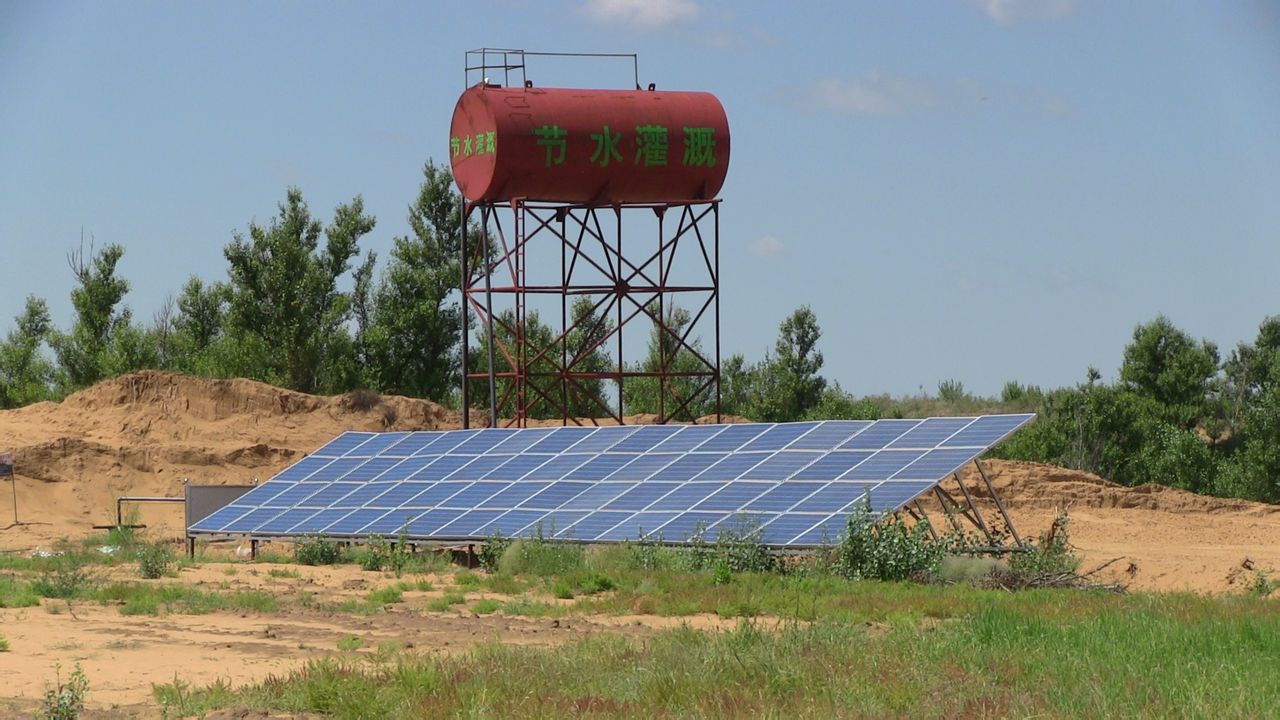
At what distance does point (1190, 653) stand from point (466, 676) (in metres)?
6.12

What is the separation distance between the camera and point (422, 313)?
2128 inches

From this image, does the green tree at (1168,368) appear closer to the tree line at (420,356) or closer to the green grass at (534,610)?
the tree line at (420,356)

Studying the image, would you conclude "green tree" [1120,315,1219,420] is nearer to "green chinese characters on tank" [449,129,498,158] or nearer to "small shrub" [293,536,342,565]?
"green chinese characters on tank" [449,129,498,158]

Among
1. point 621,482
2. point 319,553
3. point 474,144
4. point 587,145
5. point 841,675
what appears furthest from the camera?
point 474,144

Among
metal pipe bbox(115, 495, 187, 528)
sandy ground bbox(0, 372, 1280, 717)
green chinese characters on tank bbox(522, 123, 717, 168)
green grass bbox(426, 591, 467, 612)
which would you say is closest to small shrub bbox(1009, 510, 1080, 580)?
sandy ground bbox(0, 372, 1280, 717)

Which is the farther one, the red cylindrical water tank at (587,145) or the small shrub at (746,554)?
the red cylindrical water tank at (587,145)

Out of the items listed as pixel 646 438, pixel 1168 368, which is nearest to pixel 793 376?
pixel 1168 368

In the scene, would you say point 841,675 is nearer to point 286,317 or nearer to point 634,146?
point 634,146

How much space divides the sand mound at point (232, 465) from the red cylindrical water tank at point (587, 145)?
10670mm

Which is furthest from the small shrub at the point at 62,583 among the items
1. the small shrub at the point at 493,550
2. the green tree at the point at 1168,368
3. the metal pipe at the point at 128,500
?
the green tree at the point at 1168,368

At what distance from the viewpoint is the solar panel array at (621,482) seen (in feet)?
72.4

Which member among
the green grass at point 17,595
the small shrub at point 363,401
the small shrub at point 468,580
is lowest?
the small shrub at point 468,580

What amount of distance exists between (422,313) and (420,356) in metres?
1.66

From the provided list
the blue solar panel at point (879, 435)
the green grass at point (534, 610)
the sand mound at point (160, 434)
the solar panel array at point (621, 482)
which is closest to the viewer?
the green grass at point (534, 610)
